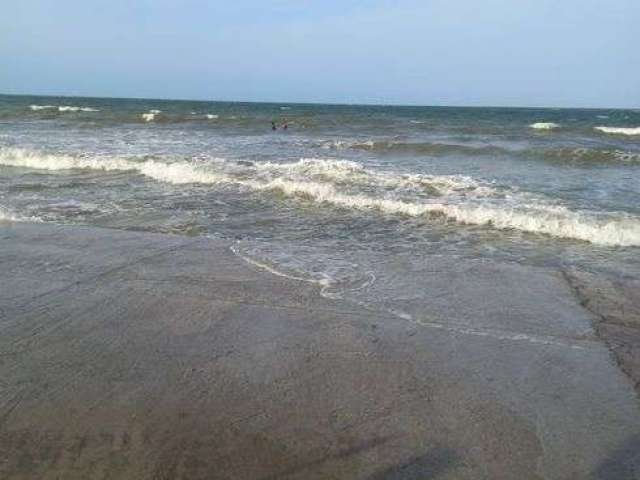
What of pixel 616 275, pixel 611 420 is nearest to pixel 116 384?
pixel 611 420

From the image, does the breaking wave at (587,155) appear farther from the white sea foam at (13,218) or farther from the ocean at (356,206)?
the white sea foam at (13,218)

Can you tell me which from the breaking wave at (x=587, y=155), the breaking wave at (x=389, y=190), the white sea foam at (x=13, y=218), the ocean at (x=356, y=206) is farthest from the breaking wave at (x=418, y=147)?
the white sea foam at (x=13, y=218)

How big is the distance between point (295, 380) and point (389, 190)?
27.3 ft

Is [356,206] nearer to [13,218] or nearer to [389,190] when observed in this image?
[389,190]

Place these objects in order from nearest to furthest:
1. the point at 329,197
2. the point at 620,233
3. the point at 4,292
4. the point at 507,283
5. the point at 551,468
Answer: the point at 551,468 < the point at 4,292 < the point at 507,283 < the point at 620,233 < the point at 329,197

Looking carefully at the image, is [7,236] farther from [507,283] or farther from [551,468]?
[551,468]

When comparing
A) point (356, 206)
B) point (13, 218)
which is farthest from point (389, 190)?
point (13, 218)

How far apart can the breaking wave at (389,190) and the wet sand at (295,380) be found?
9.31 feet

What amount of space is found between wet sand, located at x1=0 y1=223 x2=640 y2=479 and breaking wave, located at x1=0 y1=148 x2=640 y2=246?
2.84 m

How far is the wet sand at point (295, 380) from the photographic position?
10.3 ft

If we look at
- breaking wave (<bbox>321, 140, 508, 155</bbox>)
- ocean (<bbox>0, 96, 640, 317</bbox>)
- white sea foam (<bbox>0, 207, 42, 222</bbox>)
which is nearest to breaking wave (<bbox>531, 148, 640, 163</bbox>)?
ocean (<bbox>0, 96, 640, 317</bbox>)

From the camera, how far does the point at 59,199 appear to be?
10695 mm

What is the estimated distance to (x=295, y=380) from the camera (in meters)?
4.06

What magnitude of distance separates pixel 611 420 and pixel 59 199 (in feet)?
32.7
